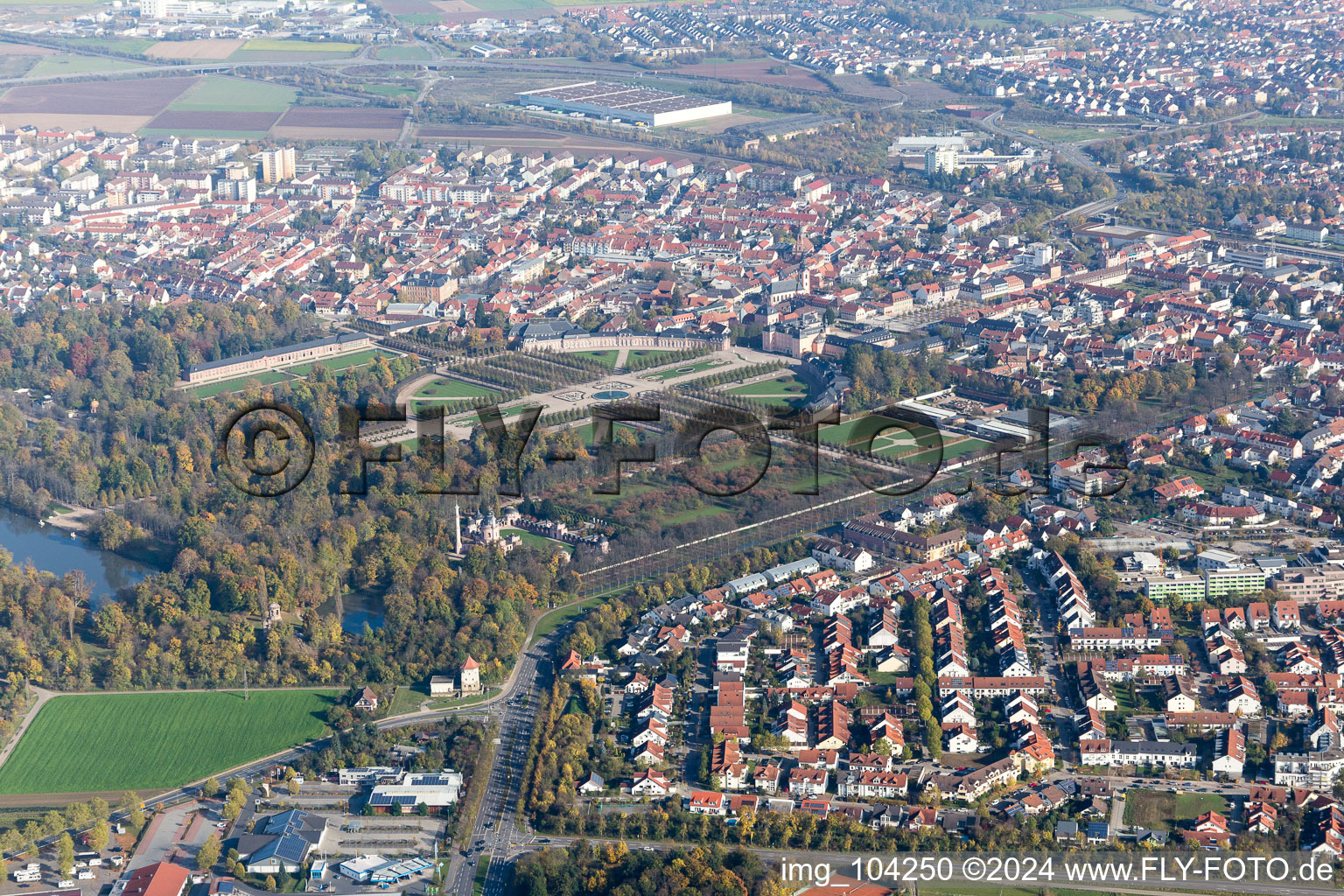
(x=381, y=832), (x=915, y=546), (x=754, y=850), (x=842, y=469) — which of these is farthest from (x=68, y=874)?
(x=842, y=469)

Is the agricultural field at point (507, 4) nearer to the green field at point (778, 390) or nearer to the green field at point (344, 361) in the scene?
the green field at point (344, 361)

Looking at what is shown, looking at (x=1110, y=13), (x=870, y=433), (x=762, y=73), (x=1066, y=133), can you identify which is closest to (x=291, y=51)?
(x=762, y=73)

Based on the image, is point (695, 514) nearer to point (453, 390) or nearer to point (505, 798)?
point (453, 390)

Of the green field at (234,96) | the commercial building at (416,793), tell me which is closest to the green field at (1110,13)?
the green field at (234,96)

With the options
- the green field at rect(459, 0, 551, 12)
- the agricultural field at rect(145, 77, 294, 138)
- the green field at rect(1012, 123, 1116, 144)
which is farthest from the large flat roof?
the green field at rect(459, 0, 551, 12)

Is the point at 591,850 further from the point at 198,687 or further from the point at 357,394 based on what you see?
the point at 357,394

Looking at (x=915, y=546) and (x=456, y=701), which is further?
(x=915, y=546)
